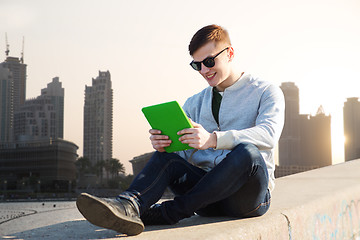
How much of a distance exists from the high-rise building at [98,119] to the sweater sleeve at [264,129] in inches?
6417

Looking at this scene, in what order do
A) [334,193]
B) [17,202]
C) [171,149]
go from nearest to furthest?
[171,149]
[334,193]
[17,202]

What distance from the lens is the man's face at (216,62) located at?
3037 mm

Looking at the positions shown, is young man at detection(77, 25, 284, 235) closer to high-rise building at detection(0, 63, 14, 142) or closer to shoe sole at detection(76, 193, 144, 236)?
shoe sole at detection(76, 193, 144, 236)

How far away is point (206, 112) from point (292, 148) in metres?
181

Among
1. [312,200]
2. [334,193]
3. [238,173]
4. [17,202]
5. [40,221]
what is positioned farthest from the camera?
[17,202]

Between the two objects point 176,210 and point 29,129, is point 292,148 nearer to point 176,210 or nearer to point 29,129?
point 29,129

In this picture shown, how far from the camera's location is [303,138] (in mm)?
180375

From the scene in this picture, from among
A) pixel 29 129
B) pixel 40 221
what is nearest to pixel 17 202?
pixel 40 221

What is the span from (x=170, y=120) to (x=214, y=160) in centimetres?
54

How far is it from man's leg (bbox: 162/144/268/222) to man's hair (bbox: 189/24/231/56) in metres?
0.83

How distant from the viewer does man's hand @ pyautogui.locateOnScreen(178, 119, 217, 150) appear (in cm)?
262

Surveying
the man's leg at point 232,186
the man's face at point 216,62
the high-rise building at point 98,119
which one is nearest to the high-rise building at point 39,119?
the high-rise building at point 98,119

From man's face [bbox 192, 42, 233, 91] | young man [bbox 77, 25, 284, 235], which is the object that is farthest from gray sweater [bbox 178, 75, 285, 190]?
man's face [bbox 192, 42, 233, 91]

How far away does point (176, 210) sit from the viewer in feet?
9.04
